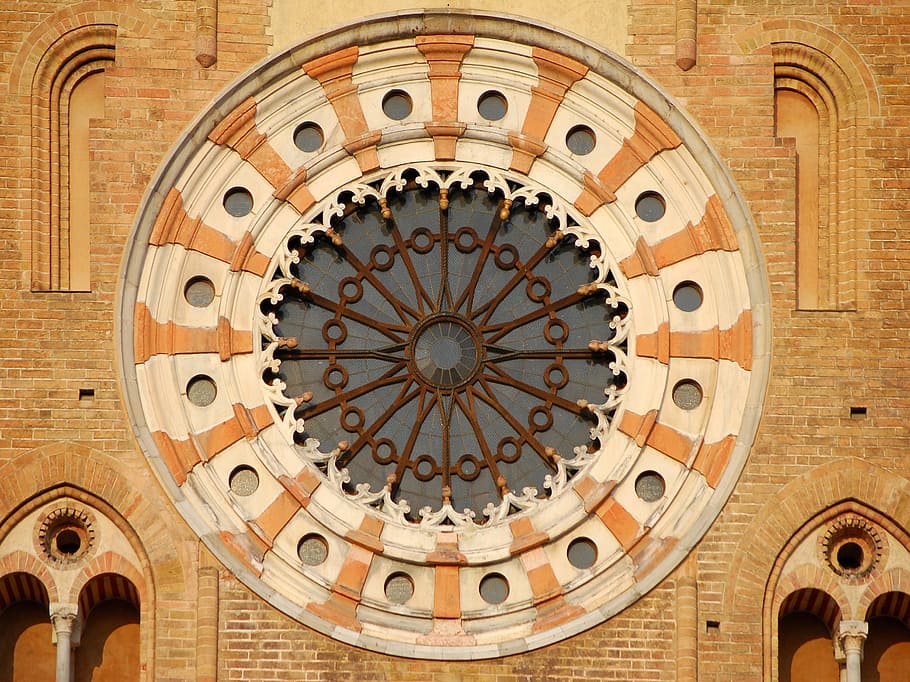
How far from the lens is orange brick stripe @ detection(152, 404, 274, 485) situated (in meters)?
31.6

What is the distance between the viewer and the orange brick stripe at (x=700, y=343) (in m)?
32.0

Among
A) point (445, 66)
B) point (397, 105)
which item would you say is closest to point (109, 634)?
point (397, 105)

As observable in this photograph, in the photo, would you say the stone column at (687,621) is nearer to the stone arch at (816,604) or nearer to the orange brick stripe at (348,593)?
the stone arch at (816,604)

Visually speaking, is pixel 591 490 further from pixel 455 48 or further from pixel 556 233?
pixel 455 48

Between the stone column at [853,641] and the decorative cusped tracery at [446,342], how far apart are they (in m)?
3.20

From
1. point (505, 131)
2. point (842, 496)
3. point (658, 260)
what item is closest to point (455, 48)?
point (505, 131)

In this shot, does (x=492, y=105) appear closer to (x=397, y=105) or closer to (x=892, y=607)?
(x=397, y=105)

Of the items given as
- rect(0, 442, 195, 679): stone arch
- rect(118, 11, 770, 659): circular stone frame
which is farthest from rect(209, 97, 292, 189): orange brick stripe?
rect(0, 442, 195, 679): stone arch

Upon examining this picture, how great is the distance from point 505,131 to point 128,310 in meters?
4.45

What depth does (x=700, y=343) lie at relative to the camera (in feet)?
105

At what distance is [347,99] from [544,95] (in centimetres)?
211

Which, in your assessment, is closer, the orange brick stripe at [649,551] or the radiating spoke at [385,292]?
the orange brick stripe at [649,551]

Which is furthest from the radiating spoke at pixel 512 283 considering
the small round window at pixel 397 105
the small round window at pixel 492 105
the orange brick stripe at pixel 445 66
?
the small round window at pixel 397 105

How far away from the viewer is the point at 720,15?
1288 inches
